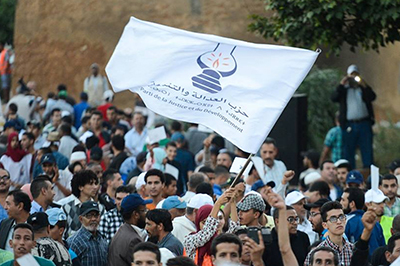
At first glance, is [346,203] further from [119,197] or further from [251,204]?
[119,197]

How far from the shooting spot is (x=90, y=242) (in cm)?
1031

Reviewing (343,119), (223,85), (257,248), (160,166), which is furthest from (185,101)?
(343,119)

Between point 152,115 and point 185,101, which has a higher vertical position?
point 185,101

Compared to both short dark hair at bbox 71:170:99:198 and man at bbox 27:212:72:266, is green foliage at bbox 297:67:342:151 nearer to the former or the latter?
short dark hair at bbox 71:170:99:198

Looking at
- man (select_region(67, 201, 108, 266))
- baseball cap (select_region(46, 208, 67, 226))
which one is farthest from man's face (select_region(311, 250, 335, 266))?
baseball cap (select_region(46, 208, 67, 226))

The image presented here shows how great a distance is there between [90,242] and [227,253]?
2315 millimetres

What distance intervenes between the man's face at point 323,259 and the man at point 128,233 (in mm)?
1801

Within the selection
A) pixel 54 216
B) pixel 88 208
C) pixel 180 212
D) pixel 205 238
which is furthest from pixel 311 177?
pixel 205 238

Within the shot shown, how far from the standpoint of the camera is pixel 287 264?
8641 millimetres

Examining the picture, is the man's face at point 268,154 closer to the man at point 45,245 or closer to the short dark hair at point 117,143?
the short dark hair at point 117,143

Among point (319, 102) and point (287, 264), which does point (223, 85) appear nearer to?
point (287, 264)

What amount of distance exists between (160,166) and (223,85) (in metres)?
5.58

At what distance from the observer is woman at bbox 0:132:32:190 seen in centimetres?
1552

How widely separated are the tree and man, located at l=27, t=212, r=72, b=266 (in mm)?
6571
